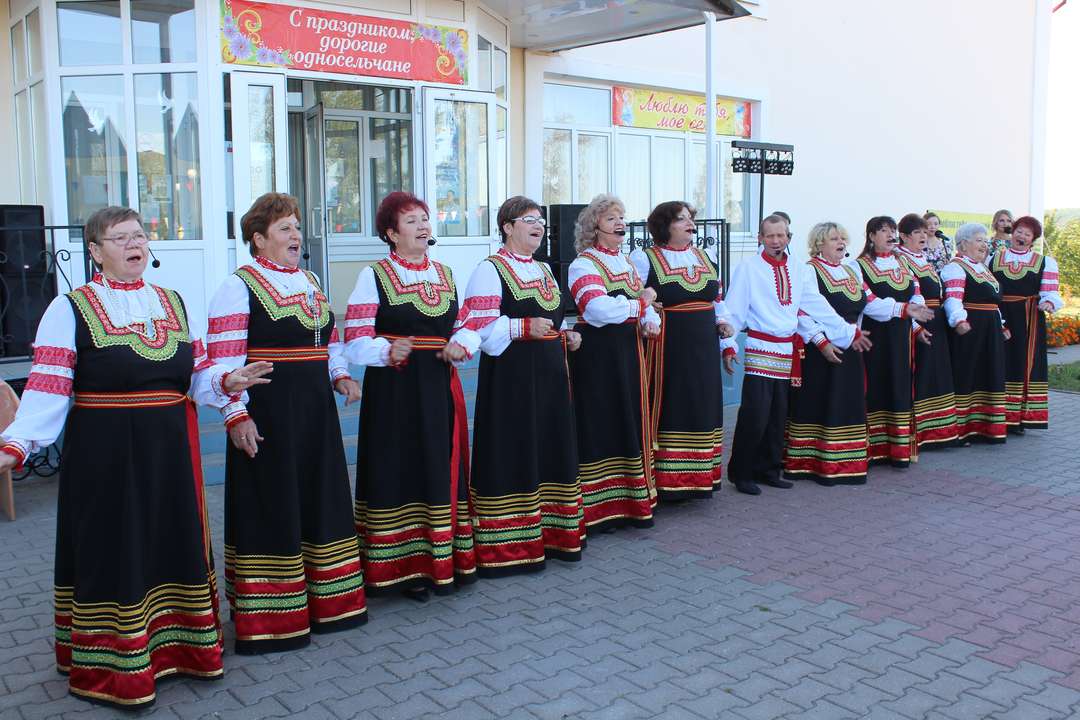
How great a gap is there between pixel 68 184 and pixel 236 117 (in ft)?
5.47

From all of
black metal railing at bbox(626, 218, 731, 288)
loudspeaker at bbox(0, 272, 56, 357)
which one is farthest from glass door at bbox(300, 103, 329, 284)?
black metal railing at bbox(626, 218, 731, 288)

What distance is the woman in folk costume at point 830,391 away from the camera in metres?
7.03

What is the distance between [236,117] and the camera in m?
9.31

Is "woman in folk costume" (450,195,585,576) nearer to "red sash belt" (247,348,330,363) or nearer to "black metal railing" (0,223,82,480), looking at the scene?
"red sash belt" (247,348,330,363)

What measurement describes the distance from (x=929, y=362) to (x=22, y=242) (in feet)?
25.1

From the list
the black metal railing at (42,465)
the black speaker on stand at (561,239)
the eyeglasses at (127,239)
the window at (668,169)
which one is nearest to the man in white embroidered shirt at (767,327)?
the eyeglasses at (127,239)

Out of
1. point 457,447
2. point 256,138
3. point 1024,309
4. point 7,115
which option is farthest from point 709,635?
point 7,115

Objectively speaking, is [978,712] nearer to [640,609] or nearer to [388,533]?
[640,609]

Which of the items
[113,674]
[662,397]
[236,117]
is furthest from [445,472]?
[236,117]

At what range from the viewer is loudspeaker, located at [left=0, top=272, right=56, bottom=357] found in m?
8.23

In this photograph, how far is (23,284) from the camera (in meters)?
8.10

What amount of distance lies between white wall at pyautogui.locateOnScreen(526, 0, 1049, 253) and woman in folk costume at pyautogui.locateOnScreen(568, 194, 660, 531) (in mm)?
7618

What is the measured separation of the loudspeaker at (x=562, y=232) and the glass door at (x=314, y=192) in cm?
267

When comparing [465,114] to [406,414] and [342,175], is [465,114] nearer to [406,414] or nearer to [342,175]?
[342,175]
